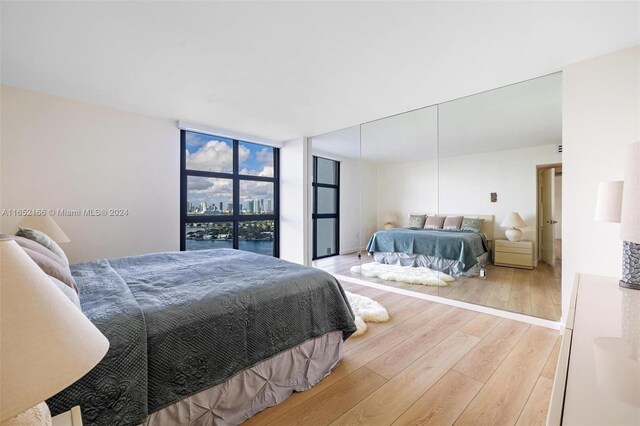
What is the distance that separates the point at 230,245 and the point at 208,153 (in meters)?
1.56

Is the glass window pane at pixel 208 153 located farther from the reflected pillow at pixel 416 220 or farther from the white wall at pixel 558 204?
the white wall at pixel 558 204

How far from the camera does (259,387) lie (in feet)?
5.27

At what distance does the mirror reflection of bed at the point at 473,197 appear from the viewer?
281 cm

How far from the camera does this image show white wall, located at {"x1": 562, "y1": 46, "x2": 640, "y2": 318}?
7.01ft

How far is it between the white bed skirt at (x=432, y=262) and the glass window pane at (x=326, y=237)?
950mm

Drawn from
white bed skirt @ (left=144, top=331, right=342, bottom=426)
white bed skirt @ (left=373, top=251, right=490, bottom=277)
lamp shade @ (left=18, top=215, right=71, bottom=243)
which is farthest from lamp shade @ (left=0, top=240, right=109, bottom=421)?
white bed skirt @ (left=373, top=251, right=490, bottom=277)

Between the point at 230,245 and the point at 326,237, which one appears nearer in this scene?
the point at 230,245

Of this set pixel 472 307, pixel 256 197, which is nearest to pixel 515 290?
pixel 472 307

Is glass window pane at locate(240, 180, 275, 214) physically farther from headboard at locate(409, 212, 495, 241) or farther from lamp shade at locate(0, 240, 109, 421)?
lamp shade at locate(0, 240, 109, 421)

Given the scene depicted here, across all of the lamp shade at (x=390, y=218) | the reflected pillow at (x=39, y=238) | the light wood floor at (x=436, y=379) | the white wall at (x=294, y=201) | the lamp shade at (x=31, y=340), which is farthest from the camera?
the white wall at (x=294, y=201)

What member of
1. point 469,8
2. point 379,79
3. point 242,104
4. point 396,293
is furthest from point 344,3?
point 396,293

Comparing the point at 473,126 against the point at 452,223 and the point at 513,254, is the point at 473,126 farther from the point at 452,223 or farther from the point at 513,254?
the point at 513,254

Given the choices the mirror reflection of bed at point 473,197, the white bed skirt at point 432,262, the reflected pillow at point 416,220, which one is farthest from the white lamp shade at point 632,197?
the reflected pillow at point 416,220

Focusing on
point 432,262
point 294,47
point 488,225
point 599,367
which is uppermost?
point 294,47
